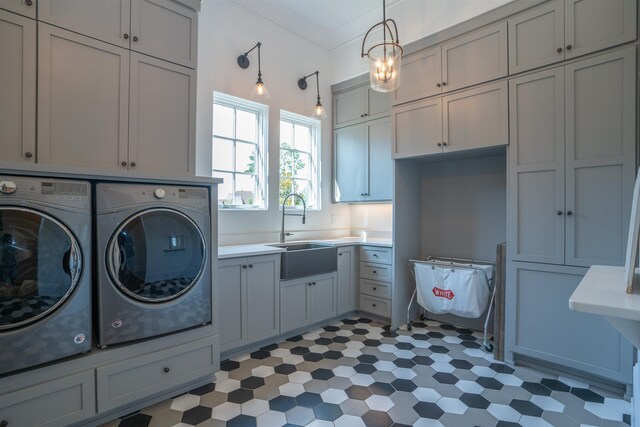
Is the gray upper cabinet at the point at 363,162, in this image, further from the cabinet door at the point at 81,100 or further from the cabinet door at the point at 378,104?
the cabinet door at the point at 81,100

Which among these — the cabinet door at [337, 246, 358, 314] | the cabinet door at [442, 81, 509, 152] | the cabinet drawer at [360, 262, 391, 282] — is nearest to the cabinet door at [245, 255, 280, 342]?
the cabinet door at [337, 246, 358, 314]

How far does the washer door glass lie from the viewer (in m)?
1.48

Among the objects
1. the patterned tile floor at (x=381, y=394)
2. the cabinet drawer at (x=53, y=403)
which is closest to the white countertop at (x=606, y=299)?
the patterned tile floor at (x=381, y=394)

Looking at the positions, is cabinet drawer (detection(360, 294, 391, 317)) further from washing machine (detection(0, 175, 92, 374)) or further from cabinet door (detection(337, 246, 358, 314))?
washing machine (detection(0, 175, 92, 374))

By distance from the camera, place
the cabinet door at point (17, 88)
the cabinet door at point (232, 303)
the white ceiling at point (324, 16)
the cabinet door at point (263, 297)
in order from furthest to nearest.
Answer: the white ceiling at point (324, 16), the cabinet door at point (263, 297), the cabinet door at point (232, 303), the cabinet door at point (17, 88)

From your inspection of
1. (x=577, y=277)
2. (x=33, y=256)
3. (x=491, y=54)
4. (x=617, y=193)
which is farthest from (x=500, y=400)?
(x=33, y=256)

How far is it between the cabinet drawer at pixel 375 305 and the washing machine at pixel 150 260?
1812 millimetres

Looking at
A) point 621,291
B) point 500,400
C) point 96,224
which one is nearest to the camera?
point 621,291

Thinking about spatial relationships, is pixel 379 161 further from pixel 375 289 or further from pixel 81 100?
pixel 81 100

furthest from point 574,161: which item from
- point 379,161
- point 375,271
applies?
point 375,271

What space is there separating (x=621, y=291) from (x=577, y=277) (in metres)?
1.72

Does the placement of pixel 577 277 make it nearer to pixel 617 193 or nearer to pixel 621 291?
pixel 617 193

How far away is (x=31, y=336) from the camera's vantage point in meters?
1.52

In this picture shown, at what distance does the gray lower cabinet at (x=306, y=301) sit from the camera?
2892 millimetres
